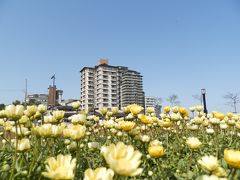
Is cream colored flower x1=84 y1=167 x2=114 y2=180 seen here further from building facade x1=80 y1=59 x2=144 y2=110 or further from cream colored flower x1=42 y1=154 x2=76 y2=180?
building facade x1=80 y1=59 x2=144 y2=110

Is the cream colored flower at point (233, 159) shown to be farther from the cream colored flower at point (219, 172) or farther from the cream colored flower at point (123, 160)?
the cream colored flower at point (123, 160)

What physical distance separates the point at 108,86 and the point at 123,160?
103 meters

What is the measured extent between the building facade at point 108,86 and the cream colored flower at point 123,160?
325ft

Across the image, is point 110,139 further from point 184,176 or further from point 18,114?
point 18,114

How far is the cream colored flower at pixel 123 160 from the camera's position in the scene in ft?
3.05

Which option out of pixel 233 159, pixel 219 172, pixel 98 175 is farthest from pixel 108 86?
pixel 98 175

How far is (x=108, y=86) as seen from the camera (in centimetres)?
10381

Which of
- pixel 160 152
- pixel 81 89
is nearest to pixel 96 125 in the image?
pixel 160 152

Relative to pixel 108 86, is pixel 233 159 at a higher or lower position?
lower

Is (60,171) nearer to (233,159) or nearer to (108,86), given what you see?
(233,159)

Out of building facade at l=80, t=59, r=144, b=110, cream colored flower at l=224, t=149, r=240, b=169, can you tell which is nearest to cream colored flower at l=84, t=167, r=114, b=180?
cream colored flower at l=224, t=149, r=240, b=169

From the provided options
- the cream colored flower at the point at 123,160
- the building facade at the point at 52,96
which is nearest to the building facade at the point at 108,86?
the building facade at the point at 52,96

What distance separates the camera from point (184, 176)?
2082mm

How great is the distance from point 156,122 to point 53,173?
10.8 feet
